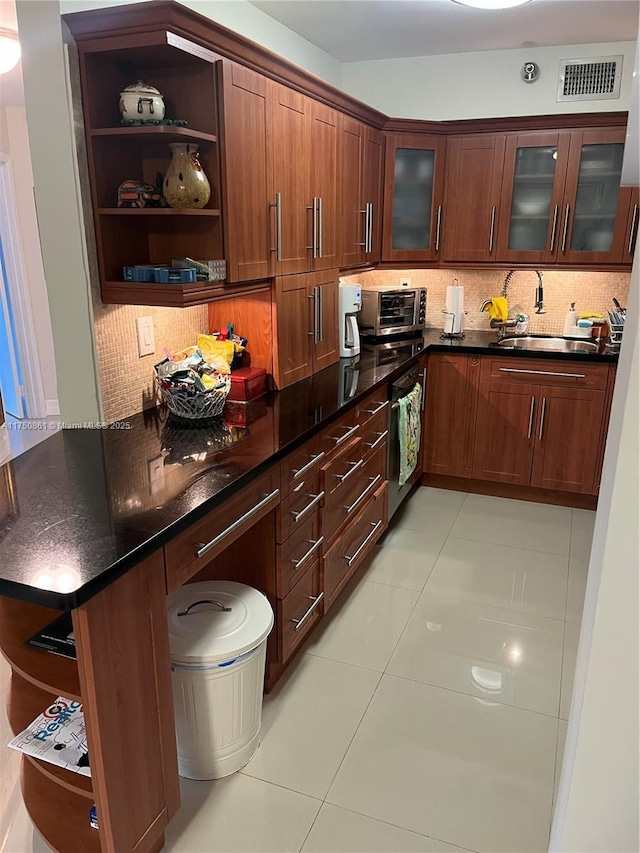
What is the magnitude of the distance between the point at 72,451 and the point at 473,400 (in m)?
2.56

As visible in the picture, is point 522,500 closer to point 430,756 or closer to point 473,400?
point 473,400

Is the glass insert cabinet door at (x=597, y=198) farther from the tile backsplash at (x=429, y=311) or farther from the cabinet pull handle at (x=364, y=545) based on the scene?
the cabinet pull handle at (x=364, y=545)

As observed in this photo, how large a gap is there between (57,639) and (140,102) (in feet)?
5.34

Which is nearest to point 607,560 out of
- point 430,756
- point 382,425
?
point 430,756

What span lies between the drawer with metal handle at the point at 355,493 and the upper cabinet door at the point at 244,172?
0.96m

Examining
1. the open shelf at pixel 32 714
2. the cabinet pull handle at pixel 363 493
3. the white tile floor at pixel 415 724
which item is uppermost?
the cabinet pull handle at pixel 363 493

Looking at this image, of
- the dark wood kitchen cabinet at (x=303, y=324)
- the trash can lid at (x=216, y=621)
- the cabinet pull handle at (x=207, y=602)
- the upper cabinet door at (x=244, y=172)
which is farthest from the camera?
the dark wood kitchen cabinet at (x=303, y=324)

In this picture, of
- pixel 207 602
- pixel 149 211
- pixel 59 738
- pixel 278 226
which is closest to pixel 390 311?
pixel 278 226

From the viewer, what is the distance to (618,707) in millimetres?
665

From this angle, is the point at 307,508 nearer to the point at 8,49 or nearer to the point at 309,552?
the point at 309,552

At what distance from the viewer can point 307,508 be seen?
2.33m

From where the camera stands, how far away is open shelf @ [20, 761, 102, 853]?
1.59 meters

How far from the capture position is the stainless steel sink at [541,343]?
12.9ft

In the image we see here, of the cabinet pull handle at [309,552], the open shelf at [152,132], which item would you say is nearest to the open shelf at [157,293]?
the open shelf at [152,132]
